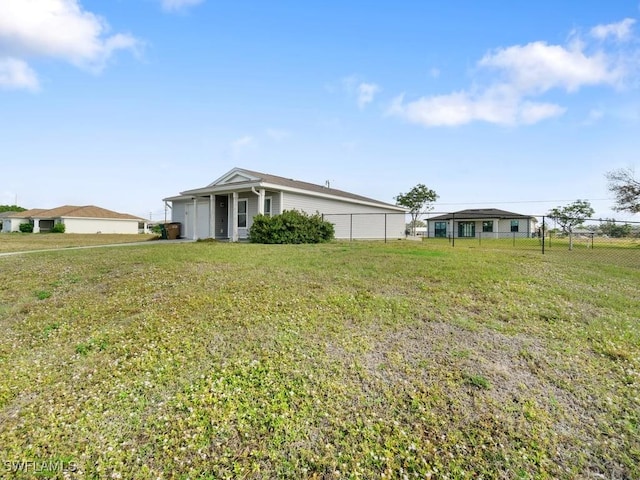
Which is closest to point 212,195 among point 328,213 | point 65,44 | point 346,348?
point 328,213

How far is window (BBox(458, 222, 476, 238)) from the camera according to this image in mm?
39469

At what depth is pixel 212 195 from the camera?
16.5 meters

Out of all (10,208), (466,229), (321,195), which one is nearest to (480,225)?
(466,229)

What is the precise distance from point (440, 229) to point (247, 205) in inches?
1291

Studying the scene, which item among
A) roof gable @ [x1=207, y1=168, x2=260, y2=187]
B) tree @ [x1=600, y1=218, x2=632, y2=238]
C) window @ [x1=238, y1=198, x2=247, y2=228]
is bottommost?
tree @ [x1=600, y1=218, x2=632, y2=238]

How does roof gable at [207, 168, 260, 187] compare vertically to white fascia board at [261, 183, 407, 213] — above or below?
above

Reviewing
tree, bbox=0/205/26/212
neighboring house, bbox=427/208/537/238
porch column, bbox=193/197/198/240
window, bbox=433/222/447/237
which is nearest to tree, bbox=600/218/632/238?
neighboring house, bbox=427/208/537/238

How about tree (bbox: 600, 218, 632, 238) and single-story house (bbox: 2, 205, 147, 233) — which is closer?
tree (bbox: 600, 218, 632, 238)

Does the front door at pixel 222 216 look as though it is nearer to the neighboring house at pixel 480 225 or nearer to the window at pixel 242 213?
the window at pixel 242 213

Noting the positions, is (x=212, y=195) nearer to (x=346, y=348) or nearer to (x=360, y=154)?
(x=360, y=154)

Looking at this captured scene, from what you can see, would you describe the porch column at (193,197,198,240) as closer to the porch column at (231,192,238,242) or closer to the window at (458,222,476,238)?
the porch column at (231,192,238,242)

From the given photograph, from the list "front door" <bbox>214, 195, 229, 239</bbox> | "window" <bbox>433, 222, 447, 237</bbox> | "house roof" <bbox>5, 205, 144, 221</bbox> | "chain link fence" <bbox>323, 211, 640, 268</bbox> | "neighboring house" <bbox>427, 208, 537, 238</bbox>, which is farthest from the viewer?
"window" <bbox>433, 222, 447, 237</bbox>

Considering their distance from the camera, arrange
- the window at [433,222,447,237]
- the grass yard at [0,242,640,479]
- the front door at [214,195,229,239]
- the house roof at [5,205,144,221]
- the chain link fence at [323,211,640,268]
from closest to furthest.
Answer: the grass yard at [0,242,640,479] < the chain link fence at [323,211,640,268] < the front door at [214,195,229,239] < the house roof at [5,205,144,221] < the window at [433,222,447,237]

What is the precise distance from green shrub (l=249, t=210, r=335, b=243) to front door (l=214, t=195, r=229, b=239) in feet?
12.5
